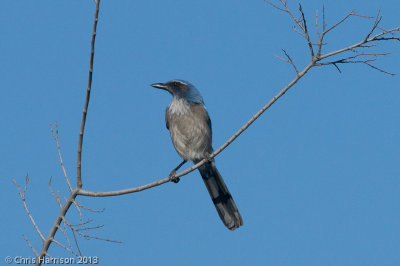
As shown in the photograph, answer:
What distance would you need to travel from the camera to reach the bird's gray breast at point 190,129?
8.73 m

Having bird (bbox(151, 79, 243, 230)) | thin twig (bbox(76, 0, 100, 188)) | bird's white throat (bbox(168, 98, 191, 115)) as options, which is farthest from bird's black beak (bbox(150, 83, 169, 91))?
thin twig (bbox(76, 0, 100, 188))

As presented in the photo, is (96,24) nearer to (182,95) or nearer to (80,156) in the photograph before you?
(80,156)

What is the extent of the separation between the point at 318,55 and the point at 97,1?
2.18m

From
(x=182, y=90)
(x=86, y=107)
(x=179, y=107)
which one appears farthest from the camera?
(x=182, y=90)

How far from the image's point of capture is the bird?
28.4ft

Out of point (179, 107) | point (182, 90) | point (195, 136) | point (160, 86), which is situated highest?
point (160, 86)

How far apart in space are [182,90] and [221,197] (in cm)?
176

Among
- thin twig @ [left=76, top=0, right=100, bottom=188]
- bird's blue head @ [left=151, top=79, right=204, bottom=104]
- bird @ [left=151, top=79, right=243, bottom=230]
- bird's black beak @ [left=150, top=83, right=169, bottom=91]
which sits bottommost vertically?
thin twig @ [left=76, top=0, right=100, bottom=188]

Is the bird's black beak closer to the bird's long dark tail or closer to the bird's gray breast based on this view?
the bird's gray breast

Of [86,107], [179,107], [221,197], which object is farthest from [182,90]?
[86,107]

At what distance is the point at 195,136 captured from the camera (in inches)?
344

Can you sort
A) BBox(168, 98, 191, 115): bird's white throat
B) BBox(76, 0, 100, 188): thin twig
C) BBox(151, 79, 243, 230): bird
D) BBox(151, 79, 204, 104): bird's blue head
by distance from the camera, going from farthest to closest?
BBox(151, 79, 204, 104): bird's blue head < BBox(168, 98, 191, 115): bird's white throat < BBox(151, 79, 243, 230): bird < BBox(76, 0, 100, 188): thin twig

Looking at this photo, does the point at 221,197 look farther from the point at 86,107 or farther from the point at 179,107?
the point at 86,107

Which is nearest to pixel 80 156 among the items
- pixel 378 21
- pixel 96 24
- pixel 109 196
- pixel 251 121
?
pixel 109 196
